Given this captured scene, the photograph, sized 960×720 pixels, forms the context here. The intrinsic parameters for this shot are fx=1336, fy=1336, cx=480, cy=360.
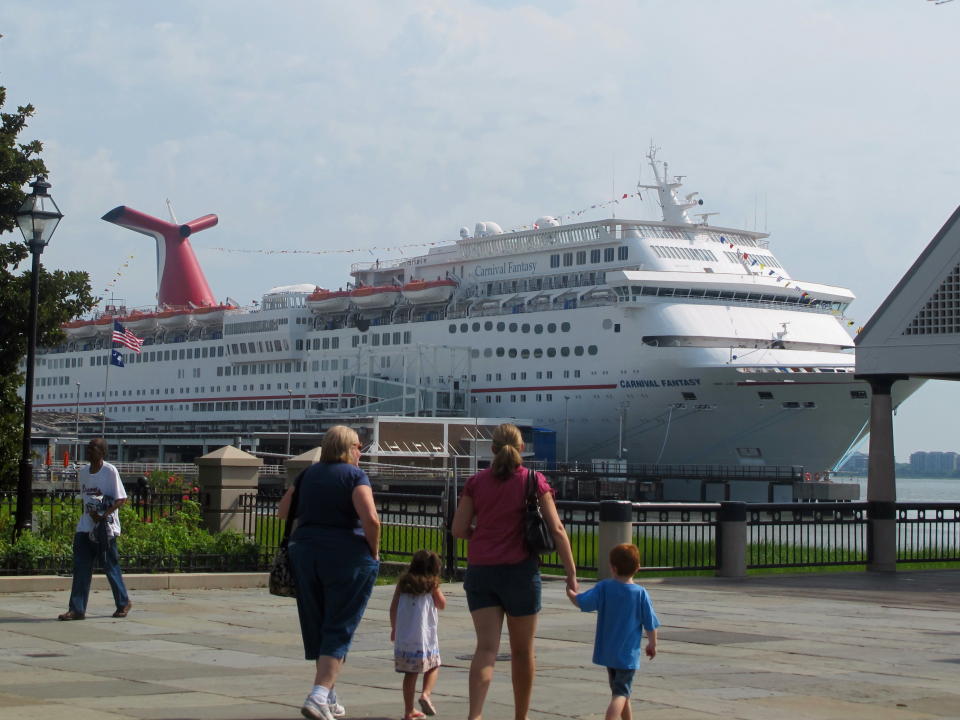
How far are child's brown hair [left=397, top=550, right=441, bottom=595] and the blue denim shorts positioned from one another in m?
0.27

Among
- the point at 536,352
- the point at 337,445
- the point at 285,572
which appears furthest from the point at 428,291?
the point at 337,445

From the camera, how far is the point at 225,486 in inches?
726

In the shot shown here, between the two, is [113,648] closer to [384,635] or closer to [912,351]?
[384,635]

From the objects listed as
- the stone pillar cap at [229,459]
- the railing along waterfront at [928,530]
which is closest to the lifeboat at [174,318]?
the stone pillar cap at [229,459]

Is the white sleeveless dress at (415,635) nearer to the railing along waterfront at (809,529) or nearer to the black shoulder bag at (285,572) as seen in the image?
the black shoulder bag at (285,572)

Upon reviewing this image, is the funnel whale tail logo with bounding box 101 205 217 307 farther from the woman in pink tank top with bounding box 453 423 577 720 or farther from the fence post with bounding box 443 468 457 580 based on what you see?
the woman in pink tank top with bounding box 453 423 577 720

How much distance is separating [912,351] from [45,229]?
41.6ft

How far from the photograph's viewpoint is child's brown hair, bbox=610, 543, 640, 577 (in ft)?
23.7

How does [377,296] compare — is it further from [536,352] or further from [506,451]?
[506,451]

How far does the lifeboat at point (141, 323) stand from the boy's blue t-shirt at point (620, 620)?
83.2m

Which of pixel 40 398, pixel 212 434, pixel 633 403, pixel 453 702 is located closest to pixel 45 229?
pixel 453 702

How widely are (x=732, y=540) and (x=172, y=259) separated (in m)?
82.4

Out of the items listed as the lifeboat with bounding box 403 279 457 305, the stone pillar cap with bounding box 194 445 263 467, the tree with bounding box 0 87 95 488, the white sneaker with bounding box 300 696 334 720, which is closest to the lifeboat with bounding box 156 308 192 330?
the lifeboat with bounding box 403 279 457 305

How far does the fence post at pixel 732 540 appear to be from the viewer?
59.4 ft
